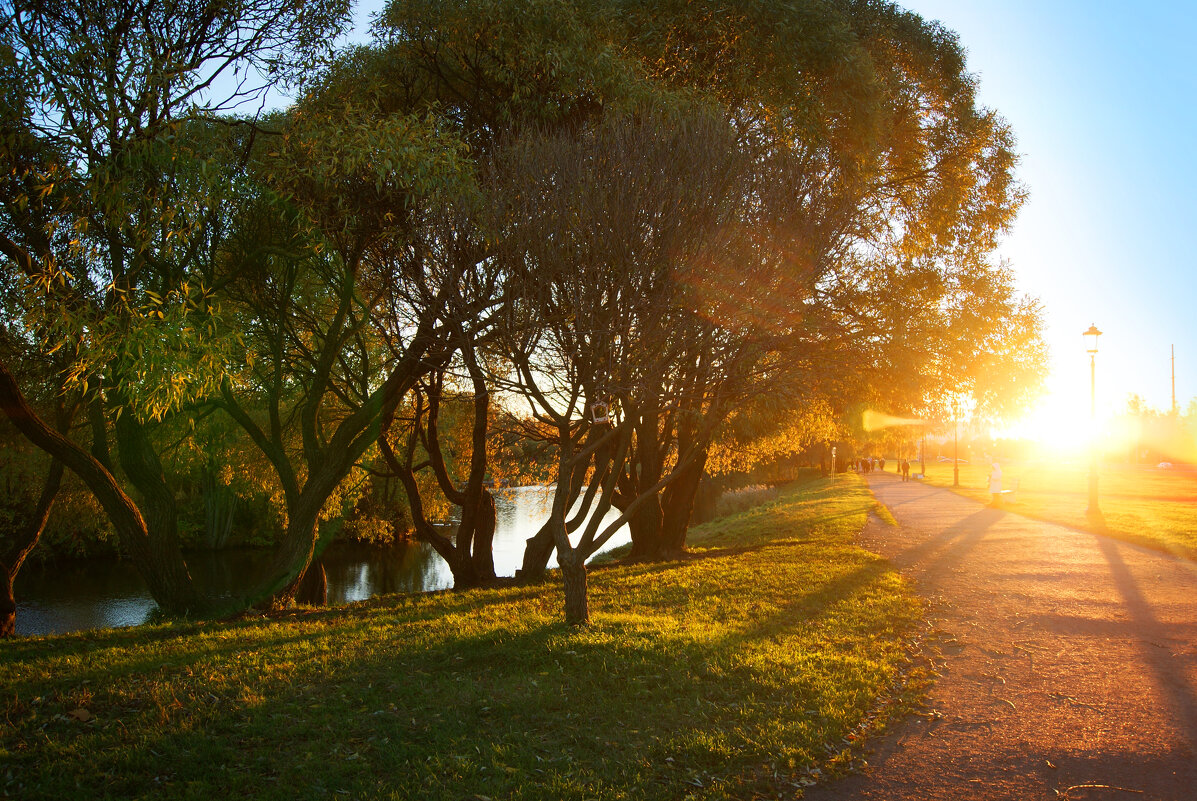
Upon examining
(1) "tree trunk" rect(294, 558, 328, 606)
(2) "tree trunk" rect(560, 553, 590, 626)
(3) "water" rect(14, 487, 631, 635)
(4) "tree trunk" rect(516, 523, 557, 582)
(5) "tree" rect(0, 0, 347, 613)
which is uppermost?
(5) "tree" rect(0, 0, 347, 613)

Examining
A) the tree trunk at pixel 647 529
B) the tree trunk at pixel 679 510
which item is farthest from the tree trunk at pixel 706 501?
the tree trunk at pixel 647 529

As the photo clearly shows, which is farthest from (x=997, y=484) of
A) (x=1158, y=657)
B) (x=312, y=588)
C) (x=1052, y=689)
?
(x=312, y=588)

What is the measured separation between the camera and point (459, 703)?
19.9 feet

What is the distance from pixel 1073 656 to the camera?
8.03m

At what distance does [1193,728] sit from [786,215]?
565 cm

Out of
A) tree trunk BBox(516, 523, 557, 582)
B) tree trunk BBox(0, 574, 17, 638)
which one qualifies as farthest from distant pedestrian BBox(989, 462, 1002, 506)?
tree trunk BBox(0, 574, 17, 638)

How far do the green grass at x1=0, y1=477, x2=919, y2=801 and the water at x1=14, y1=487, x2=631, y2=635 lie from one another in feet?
33.3

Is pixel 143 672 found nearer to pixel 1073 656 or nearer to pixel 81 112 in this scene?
pixel 81 112

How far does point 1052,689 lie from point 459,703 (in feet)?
17.2

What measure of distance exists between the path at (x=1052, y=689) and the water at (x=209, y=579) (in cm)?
1135

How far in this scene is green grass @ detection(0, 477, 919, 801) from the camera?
4.78 meters

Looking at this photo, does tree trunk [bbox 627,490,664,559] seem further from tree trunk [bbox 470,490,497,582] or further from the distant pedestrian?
the distant pedestrian

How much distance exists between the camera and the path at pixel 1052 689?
16.5 ft

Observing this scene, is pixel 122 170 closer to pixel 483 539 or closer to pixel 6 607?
pixel 6 607
